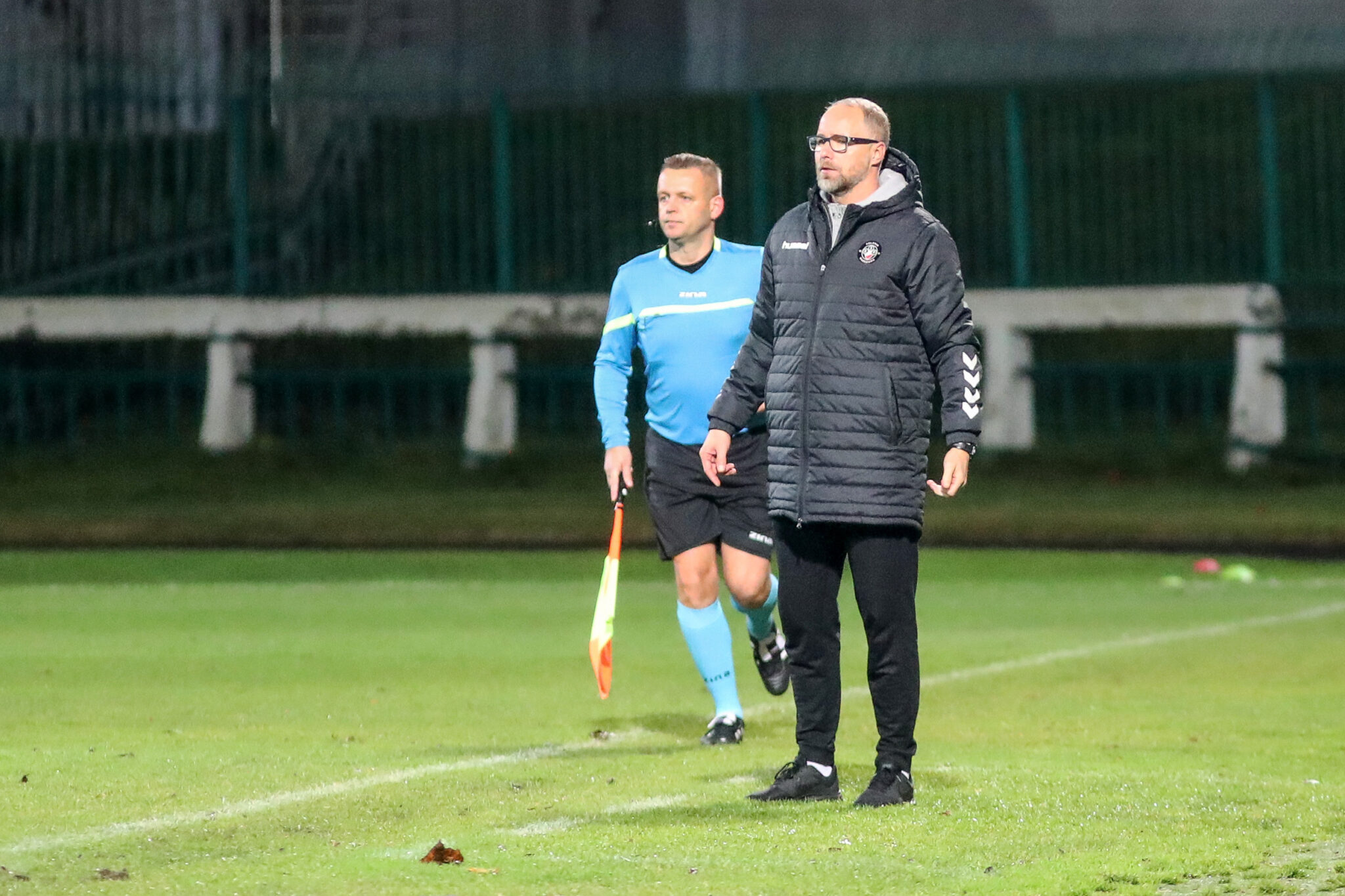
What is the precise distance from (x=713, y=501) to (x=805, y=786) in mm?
1892

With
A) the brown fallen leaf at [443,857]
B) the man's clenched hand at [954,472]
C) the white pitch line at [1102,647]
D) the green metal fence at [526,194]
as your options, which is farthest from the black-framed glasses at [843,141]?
the green metal fence at [526,194]

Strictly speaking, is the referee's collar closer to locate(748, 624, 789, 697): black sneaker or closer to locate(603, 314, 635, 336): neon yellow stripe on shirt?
locate(603, 314, 635, 336): neon yellow stripe on shirt

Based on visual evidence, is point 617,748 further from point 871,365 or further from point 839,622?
point 871,365

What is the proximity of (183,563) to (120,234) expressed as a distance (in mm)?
7734

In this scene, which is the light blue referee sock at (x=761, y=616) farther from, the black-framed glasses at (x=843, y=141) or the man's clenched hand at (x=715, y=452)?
the black-framed glasses at (x=843, y=141)

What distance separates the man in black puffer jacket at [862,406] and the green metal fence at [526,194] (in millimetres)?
14792

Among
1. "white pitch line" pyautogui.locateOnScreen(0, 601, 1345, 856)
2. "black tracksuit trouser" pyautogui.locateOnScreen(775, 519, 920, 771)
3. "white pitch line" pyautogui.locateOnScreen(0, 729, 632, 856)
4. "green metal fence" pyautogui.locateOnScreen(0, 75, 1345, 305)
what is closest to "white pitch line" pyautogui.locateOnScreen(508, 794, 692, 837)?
"white pitch line" pyautogui.locateOnScreen(0, 601, 1345, 856)

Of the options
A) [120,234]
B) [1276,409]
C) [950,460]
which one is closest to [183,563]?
[120,234]

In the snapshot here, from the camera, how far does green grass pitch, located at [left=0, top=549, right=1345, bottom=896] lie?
20.1ft

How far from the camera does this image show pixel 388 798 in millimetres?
7191

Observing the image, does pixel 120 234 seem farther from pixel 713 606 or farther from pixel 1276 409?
pixel 713 606

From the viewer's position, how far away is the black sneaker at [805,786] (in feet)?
23.1

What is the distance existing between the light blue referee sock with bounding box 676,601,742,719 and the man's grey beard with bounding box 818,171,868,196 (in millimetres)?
2322

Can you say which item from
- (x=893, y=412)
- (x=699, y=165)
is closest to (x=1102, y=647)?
(x=699, y=165)
